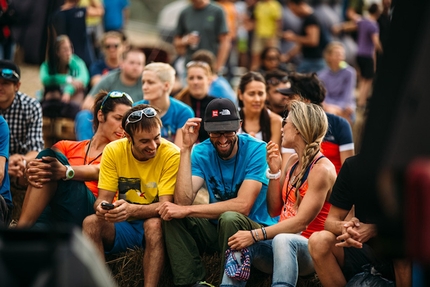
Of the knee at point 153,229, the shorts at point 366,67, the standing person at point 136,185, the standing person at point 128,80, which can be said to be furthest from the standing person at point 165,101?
the shorts at point 366,67

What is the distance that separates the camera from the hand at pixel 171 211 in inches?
226

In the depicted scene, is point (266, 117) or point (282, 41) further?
point (282, 41)

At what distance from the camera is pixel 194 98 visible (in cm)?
844

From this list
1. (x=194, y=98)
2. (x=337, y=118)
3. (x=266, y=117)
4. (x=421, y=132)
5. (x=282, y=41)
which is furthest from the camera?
(x=282, y=41)

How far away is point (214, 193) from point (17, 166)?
6.72ft

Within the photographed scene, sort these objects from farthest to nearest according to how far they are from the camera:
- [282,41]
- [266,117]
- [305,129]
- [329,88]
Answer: [282,41]
[329,88]
[266,117]
[305,129]

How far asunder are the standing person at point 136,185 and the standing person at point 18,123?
1.52m

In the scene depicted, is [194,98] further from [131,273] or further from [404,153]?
[404,153]

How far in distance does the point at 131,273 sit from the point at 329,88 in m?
5.76

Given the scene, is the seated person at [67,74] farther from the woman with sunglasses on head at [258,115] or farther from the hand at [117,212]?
the hand at [117,212]

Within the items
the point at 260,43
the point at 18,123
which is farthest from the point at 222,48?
the point at 18,123

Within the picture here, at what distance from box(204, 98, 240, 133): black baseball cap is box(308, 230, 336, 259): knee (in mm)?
1091

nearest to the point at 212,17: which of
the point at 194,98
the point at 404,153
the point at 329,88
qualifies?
the point at 329,88

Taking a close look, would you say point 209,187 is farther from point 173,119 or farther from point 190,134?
point 173,119
